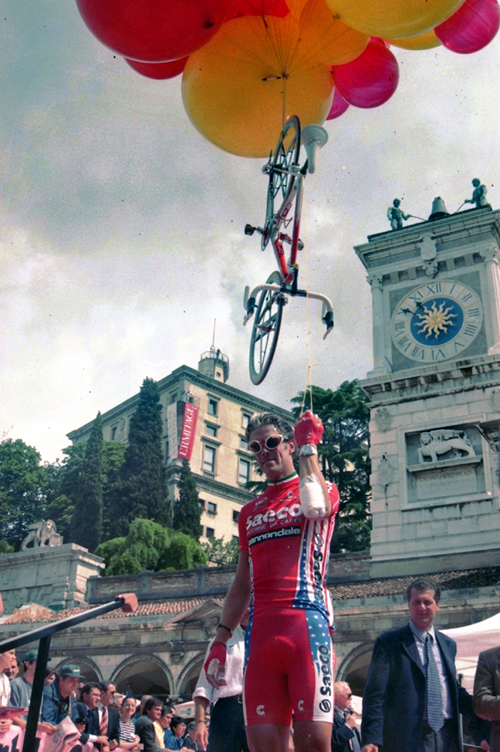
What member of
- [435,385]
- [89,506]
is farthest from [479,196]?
[89,506]

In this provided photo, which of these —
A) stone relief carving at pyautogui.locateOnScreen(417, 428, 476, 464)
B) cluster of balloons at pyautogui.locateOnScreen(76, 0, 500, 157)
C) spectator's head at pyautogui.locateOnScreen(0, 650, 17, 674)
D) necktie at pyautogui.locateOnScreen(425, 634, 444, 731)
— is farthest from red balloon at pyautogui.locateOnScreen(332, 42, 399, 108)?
stone relief carving at pyautogui.locateOnScreen(417, 428, 476, 464)

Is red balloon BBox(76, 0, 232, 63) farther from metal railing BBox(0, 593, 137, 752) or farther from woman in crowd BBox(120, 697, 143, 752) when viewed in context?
woman in crowd BBox(120, 697, 143, 752)

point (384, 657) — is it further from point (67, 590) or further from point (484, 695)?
point (67, 590)

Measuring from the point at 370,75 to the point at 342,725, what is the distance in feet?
22.0

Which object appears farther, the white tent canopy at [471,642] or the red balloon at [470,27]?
the white tent canopy at [471,642]

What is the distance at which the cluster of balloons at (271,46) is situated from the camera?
6570 millimetres

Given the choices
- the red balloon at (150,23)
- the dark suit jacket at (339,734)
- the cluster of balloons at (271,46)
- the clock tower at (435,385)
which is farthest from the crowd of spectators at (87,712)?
the clock tower at (435,385)

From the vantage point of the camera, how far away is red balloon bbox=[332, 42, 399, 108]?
8.27 meters

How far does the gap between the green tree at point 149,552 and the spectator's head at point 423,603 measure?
127ft

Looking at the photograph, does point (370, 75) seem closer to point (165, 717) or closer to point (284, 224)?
point (284, 224)

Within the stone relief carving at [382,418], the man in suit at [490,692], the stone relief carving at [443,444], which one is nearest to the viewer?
the man in suit at [490,692]

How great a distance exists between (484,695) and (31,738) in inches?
124

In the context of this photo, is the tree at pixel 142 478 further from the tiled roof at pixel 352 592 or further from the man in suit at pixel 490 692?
the man in suit at pixel 490 692

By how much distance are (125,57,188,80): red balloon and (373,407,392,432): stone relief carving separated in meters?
23.7
